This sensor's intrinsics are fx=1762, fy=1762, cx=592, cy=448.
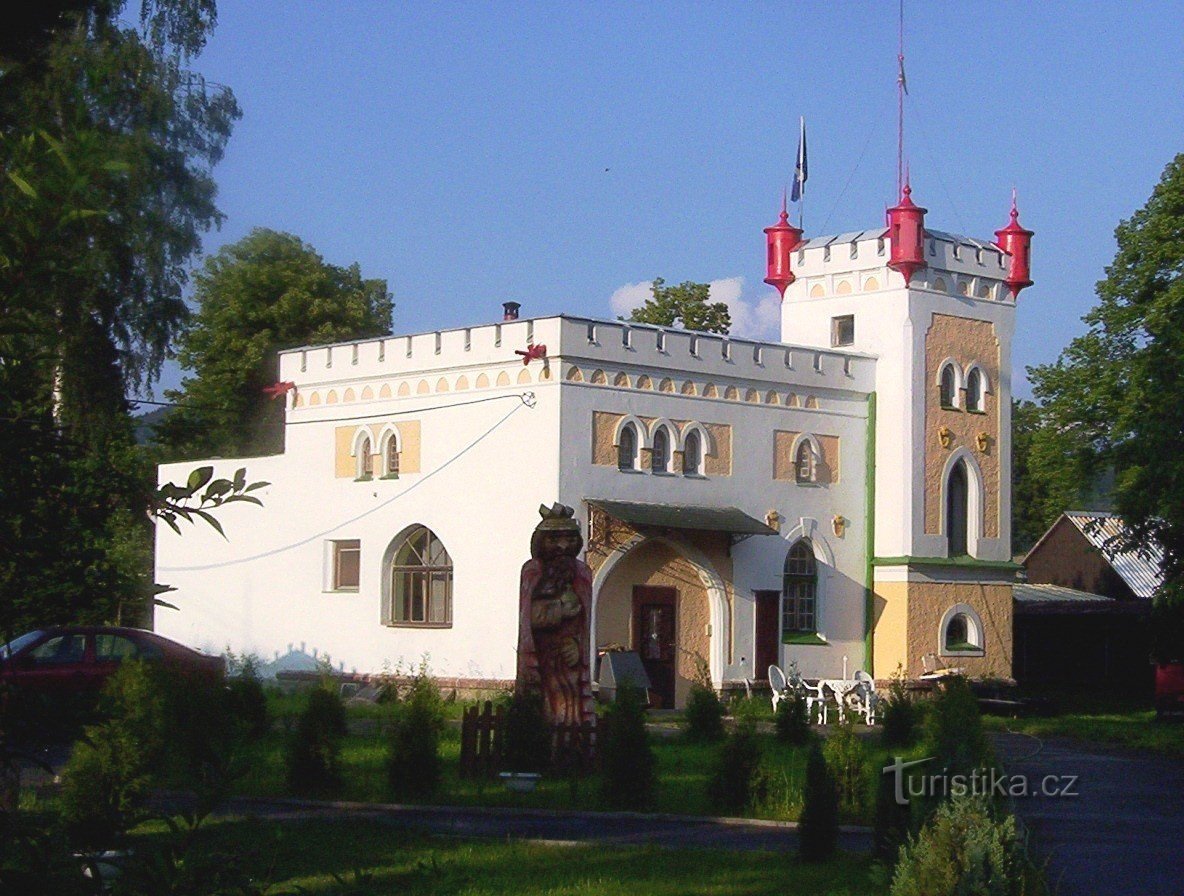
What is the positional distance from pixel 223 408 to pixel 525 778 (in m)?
34.7

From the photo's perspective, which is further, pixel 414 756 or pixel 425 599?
pixel 425 599

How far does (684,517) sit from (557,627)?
1197cm

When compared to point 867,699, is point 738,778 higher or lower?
lower

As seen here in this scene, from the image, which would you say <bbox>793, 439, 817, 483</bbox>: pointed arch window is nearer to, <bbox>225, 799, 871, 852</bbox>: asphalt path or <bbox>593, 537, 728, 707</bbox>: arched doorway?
<bbox>593, 537, 728, 707</bbox>: arched doorway

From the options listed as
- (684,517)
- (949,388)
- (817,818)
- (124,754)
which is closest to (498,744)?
(817,818)

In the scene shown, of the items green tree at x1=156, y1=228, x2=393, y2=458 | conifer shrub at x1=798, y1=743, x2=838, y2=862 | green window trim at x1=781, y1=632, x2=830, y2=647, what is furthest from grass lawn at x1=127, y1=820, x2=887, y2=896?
green tree at x1=156, y1=228, x2=393, y2=458

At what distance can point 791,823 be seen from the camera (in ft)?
48.8

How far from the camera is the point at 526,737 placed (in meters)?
17.8

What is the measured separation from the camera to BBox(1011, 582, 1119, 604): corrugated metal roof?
4400cm

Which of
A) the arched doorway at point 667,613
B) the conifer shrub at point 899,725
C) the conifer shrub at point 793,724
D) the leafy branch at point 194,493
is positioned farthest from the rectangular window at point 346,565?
the leafy branch at point 194,493

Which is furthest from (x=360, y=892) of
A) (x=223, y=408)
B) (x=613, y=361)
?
(x=223, y=408)

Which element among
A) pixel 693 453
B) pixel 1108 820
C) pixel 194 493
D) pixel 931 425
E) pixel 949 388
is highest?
pixel 949 388

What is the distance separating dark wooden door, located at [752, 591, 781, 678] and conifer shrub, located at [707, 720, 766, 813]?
1646 cm

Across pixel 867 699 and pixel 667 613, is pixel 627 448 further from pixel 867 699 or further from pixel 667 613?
pixel 867 699
